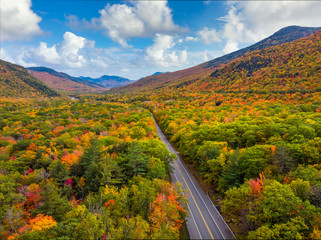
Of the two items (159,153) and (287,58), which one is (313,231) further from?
(287,58)

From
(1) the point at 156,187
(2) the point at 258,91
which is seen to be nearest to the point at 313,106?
(2) the point at 258,91

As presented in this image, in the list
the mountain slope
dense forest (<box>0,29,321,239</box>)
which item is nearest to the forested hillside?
dense forest (<box>0,29,321,239</box>)

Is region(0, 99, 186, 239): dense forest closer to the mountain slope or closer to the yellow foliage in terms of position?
the yellow foliage

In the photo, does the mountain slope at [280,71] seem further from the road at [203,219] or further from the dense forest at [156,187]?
the road at [203,219]

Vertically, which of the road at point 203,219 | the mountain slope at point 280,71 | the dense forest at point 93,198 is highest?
the mountain slope at point 280,71

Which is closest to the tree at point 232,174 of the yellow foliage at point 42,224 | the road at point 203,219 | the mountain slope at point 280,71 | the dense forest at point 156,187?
the dense forest at point 156,187

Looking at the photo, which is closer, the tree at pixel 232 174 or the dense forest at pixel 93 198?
the dense forest at pixel 93 198

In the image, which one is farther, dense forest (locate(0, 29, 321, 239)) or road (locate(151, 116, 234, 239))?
road (locate(151, 116, 234, 239))

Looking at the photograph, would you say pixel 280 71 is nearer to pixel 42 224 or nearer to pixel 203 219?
pixel 203 219

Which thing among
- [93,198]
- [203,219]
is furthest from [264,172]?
[93,198]

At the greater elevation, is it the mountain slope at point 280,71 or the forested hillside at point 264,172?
the mountain slope at point 280,71

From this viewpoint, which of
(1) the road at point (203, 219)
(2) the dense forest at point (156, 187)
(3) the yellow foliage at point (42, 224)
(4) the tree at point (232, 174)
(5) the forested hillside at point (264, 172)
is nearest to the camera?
(3) the yellow foliage at point (42, 224)
